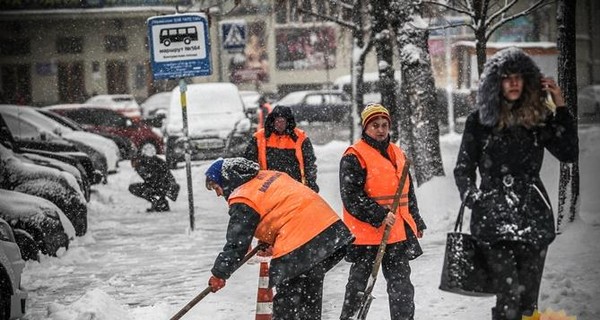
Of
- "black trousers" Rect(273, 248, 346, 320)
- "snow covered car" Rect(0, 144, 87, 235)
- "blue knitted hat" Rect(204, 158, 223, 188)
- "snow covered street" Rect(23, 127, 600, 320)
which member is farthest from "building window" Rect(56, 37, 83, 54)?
"black trousers" Rect(273, 248, 346, 320)

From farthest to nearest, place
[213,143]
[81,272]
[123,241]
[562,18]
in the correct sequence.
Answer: [213,143] < [123,241] < [81,272] < [562,18]

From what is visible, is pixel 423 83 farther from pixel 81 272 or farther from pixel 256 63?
pixel 256 63

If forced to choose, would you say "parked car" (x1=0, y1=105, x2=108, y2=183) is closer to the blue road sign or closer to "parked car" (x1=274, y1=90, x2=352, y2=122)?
the blue road sign

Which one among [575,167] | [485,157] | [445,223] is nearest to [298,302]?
[485,157]

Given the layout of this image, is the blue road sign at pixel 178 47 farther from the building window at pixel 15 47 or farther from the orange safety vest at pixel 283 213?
the building window at pixel 15 47

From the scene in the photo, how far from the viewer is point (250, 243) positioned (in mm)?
5387

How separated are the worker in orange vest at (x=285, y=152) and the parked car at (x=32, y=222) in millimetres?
2670

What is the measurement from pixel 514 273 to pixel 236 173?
1.64 metres

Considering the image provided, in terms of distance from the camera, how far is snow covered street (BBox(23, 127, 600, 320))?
7.37 metres

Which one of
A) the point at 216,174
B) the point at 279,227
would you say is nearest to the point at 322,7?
the point at 216,174

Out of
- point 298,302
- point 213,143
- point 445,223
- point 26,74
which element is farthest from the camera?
point 26,74

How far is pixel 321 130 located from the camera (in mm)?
33219

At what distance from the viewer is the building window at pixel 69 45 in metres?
50.1

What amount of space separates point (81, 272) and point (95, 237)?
8.60ft
